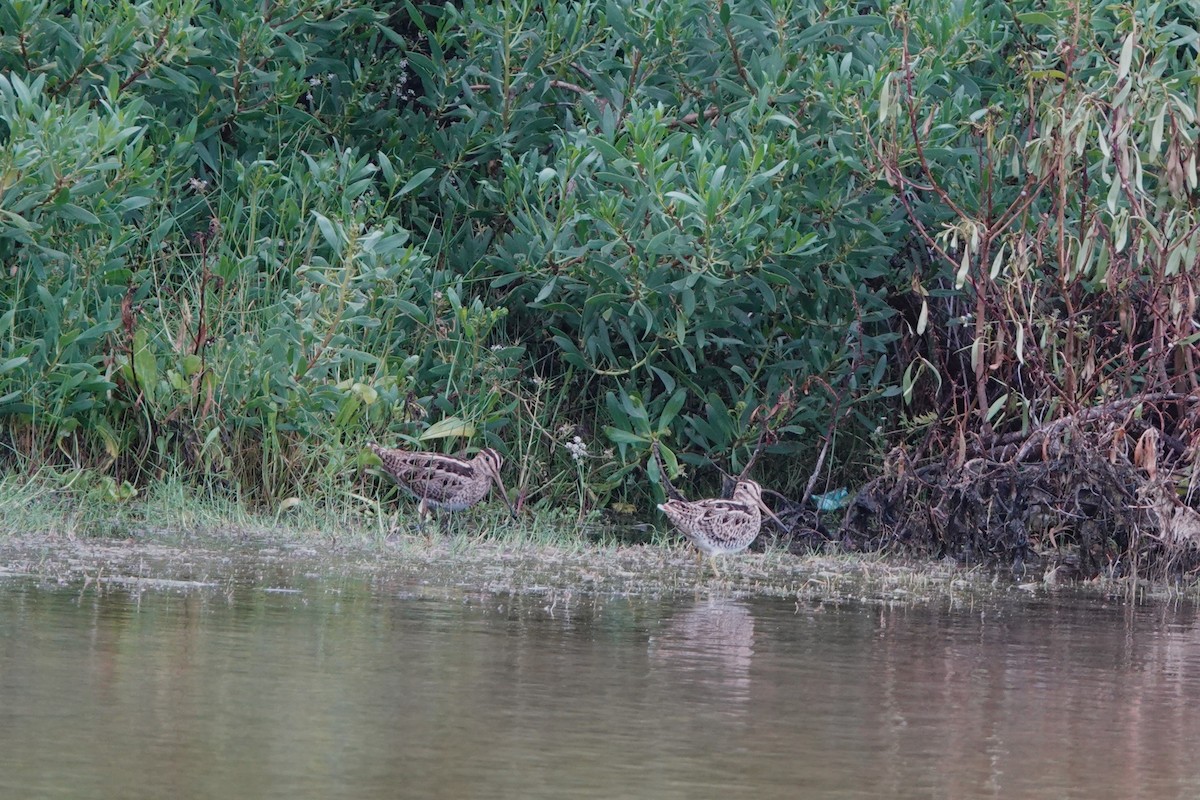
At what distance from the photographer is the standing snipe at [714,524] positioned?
9273 mm

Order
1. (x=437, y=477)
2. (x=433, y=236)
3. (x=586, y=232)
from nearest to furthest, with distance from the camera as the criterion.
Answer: (x=437, y=477) → (x=586, y=232) → (x=433, y=236)

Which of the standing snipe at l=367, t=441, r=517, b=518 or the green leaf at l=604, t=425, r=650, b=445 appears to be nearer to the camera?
the standing snipe at l=367, t=441, r=517, b=518

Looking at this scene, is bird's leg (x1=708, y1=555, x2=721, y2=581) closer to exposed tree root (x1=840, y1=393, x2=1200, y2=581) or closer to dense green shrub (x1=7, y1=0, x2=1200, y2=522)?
exposed tree root (x1=840, y1=393, x2=1200, y2=581)

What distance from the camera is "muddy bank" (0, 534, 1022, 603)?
→ 25.2 ft

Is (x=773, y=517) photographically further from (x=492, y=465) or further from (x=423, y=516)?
(x=423, y=516)

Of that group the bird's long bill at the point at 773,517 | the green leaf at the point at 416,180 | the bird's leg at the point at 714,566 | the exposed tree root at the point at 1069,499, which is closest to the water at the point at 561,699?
the bird's leg at the point at 714,566

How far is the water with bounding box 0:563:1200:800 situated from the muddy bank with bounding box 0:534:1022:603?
32 centimetres

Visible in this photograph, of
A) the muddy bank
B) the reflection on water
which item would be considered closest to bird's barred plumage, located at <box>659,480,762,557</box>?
the muddy bank

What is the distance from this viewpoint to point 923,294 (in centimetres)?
1036

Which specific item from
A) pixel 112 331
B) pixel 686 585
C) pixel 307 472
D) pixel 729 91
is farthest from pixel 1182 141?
pixel 112 331

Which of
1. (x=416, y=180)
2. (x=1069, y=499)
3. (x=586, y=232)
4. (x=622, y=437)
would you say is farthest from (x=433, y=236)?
(x=1069, y=499)

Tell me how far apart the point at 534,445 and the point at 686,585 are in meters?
3.07

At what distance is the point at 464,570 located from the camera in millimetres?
8398

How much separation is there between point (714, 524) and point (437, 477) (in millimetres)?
1776
